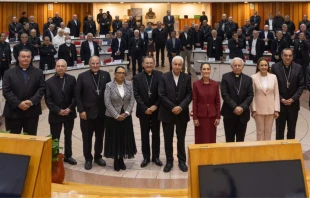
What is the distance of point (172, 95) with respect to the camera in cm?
684

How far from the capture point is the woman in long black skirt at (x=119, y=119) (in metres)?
6.74

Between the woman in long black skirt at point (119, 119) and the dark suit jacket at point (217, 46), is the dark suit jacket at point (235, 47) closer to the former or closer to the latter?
the dark suit jacket at point (217, 46)

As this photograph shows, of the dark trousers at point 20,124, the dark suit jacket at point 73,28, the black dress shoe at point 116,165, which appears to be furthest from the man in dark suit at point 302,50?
the dark suit jacket at point 73,28

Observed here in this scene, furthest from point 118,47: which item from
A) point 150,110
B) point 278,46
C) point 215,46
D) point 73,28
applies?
point 150,110

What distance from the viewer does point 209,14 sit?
27.5 meters

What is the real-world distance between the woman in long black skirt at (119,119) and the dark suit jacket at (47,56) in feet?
24.7

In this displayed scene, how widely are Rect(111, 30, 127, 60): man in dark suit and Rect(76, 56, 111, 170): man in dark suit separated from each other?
896cm

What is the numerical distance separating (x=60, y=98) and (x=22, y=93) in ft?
1.88

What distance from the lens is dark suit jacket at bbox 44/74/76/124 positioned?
23.3 feet

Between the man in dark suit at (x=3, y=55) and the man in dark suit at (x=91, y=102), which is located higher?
the man in dark suit at (x=3, y=55)

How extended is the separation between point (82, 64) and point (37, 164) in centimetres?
1129

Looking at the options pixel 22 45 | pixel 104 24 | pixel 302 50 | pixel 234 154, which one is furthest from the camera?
pixel 104 24

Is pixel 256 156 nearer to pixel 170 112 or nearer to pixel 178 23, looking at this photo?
pixel 170 112

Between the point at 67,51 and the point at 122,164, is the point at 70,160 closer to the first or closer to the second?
the point at 122,164
